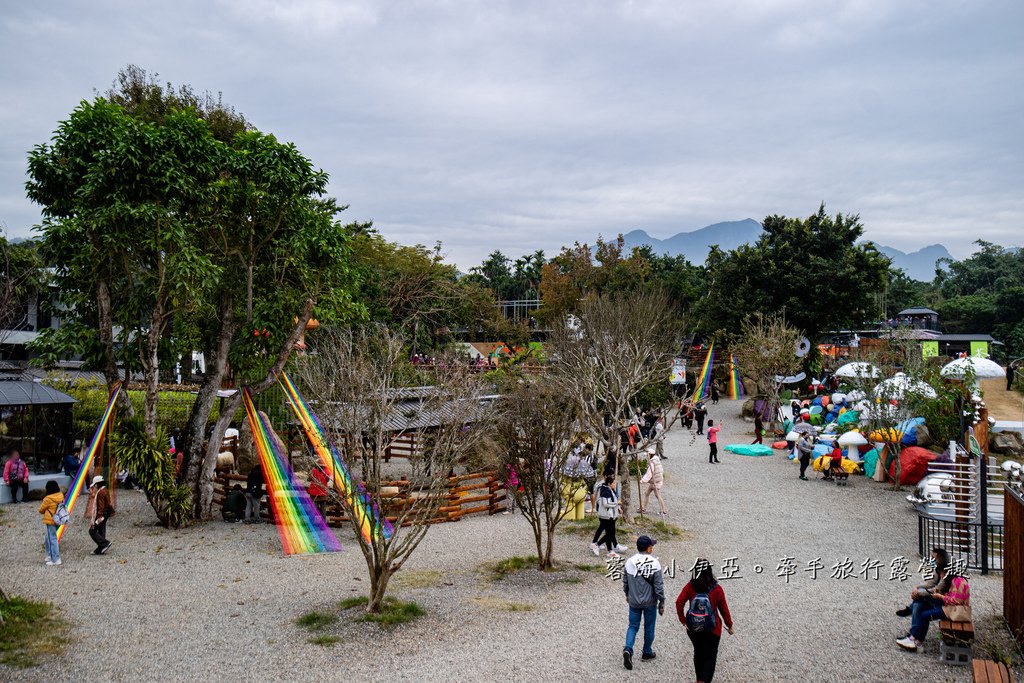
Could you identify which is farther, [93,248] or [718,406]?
[718,406]

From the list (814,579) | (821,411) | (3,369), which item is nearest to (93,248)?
(3,369)

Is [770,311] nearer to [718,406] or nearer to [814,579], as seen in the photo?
[718,406]

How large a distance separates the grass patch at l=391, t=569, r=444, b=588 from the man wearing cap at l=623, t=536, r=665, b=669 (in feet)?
14.8

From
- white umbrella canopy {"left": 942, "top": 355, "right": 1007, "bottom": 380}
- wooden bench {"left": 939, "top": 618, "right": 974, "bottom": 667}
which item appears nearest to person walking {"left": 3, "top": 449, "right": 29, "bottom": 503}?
wooden bench {"left": 939, "top": 618, "right": 974, "bottom": 667}

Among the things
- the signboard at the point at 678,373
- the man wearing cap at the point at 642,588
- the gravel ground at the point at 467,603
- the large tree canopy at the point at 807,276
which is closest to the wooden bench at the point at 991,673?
the gravel ground at the point at 467,603

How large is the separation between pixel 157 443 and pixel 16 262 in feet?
22.4

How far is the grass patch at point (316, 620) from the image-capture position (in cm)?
1009

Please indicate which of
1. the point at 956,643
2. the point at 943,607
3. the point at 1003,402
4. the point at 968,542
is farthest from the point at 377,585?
the point at 1003,402

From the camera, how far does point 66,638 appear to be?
9.70 metres

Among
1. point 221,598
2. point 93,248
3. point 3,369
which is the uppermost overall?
point 93,248

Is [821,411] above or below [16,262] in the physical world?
below

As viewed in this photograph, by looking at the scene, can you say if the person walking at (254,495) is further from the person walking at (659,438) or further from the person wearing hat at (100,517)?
the person walking at (659,438)

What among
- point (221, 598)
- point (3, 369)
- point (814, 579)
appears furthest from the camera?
point (3, 369)

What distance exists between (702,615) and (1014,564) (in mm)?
4708
